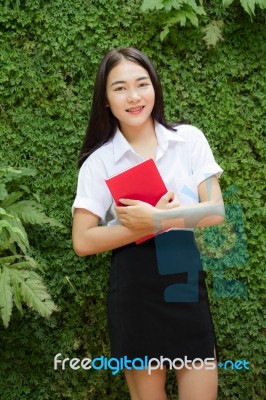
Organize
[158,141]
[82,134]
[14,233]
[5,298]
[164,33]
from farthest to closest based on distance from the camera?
[82,134]
[164,33]
[14,233]
[5,298]
[158,141]

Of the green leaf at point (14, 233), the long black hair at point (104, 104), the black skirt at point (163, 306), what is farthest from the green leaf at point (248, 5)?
the green leaf at point (14, 233)

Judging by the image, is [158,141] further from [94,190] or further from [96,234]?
[96,234]

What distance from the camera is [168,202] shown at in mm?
2324

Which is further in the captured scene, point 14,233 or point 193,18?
point 193,18

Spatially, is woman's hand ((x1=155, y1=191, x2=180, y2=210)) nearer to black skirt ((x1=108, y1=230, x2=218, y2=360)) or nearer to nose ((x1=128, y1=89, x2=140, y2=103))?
black skirt ((x1=108, y1=230, x2=218, y2=360))

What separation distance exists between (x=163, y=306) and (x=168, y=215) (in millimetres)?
393

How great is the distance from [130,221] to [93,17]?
4.76 feet

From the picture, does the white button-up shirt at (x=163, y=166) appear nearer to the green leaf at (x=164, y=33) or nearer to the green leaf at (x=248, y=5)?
the green leaf at (x=164, y=33)

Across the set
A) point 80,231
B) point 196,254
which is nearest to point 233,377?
point 196,254

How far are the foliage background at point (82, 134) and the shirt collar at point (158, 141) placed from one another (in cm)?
81

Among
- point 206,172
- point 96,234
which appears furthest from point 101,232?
point 206,172

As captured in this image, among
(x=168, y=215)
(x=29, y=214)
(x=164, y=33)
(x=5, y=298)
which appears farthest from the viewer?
(x=164, y=33)

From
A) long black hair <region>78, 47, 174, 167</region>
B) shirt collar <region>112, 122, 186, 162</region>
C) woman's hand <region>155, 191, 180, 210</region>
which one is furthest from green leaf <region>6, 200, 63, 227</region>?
woman's hand <region>155, 191, 180, 210</region>

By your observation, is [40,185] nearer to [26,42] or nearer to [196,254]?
[26,42]
